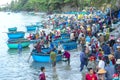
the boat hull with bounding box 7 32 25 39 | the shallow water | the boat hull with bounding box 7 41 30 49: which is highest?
the shallow water

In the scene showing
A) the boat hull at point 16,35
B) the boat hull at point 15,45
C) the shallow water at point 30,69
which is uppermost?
the shallow water at point 30,69

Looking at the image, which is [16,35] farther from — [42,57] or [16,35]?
[42,57]

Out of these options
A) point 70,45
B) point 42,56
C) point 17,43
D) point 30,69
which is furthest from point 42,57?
point 17,43

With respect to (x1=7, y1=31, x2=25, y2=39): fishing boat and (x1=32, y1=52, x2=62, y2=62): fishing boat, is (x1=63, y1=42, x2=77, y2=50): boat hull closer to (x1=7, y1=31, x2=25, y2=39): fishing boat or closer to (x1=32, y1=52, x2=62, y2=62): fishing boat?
(x1=32, y1=52, x2=62, y2=62): fishing boat

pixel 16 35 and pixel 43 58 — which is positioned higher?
pixel 43 58

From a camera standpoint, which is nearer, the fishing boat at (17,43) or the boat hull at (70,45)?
the boat hull at (70,45)

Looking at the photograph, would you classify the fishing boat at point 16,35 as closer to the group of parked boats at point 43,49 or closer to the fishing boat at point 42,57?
the group of parked boats at point 43,49

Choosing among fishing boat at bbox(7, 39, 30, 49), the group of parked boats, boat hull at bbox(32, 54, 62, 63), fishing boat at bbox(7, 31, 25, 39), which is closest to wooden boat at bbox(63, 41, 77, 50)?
the group of parked boats

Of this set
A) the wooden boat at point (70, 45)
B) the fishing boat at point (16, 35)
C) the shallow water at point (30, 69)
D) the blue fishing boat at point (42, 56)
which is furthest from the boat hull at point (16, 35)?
the blue fishing boat at point (42, 56)

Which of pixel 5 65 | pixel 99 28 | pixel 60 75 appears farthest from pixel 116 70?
pixel 99 28

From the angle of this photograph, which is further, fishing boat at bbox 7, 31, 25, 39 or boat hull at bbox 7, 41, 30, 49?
fishing boat at bbox 7, 31, 25, 39

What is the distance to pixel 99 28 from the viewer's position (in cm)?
4053

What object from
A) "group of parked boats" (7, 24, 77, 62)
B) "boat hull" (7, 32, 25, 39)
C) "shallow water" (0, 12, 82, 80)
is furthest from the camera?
"boat hull" (7, 32, 25, 39)

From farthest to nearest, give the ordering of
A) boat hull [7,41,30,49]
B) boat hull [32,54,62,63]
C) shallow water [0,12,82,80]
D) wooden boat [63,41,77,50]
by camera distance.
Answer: boat hull [7,41,30,49] < wooden boat [63,41,77,50] < boat hull [32,54,62,63] < shallow water [0,12,82,80]
